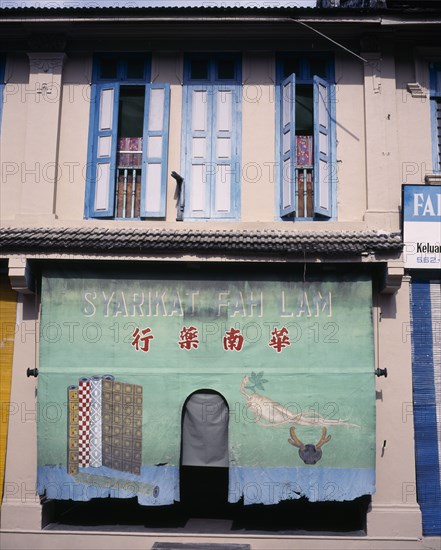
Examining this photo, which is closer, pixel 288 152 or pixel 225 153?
pixel 288 152

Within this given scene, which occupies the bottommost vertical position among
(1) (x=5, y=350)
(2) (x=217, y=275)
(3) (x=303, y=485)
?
(3) (x=303, y=485)

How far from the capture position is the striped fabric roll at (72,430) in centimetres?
901

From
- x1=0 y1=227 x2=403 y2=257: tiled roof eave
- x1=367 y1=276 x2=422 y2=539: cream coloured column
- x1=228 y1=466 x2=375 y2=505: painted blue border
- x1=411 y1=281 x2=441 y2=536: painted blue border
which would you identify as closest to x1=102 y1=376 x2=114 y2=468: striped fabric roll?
x1=228 y1=466 x2=375 y2=505: painted blue border

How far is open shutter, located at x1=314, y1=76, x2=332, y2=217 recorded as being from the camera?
950 centimetres

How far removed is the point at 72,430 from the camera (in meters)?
9.07

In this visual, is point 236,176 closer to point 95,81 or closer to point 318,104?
point 318,104

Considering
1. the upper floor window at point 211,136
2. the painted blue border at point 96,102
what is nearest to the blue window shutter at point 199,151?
the upper floor window at point 211,136

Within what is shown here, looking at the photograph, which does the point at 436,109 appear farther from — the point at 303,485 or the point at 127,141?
the point at 303,485

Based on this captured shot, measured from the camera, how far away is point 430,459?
9.16 m

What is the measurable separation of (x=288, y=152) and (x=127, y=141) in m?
2.71

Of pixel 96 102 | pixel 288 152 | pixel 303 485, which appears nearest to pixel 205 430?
pixel 303 485

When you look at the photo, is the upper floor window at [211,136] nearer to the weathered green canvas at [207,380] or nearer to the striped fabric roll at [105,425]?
the weathered green canvas at [207,380]

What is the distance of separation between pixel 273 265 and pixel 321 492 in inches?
137

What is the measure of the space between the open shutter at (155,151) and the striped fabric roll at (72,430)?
9.92 feet
